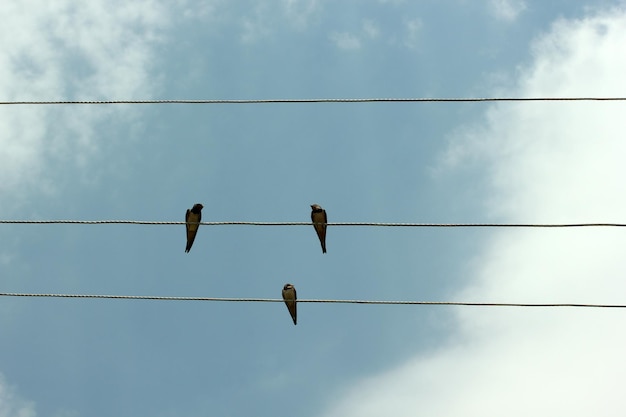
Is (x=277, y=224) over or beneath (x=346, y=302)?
over

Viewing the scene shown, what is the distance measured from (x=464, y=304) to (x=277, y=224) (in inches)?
84.6

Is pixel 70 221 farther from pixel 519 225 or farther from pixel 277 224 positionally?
pixel 519 225

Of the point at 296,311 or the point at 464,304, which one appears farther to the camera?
the point at 296,311

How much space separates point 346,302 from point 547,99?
10.1 feet

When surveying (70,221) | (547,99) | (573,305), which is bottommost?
(573,305)

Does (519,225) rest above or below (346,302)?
above

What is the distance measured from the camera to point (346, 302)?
384 inches

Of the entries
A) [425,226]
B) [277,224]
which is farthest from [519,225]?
[277,224]

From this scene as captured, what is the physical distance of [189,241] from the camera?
16438mm

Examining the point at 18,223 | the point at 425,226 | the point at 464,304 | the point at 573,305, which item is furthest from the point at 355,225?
the point at 18,223

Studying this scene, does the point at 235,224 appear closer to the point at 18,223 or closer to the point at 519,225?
the point at 18,223

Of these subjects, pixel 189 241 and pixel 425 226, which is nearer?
pixel 425 226

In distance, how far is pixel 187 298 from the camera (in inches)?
379

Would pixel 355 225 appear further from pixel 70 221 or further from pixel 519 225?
pixel 70 221
